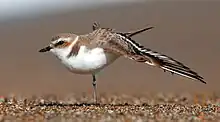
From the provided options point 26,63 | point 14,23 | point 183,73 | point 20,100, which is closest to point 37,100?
point 20,100

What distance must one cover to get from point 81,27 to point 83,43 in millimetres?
10552

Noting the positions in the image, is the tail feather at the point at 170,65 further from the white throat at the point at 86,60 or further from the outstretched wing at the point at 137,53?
the white throat at the point at 86,60

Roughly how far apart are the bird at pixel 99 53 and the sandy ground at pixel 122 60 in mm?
629

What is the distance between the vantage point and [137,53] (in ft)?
30.8

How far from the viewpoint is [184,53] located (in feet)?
55.1

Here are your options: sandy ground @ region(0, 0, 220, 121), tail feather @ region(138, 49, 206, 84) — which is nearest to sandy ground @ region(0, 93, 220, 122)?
sandy ground @ region(0, 0, 220, 121)

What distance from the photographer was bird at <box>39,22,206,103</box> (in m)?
9.02

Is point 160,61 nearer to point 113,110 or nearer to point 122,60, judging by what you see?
point 113,110

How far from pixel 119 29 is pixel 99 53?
392 inches

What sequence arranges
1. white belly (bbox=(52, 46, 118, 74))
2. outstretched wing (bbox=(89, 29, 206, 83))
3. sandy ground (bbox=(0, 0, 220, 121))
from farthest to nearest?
sandy ground (bbox=(0, 0, 220, 121))
outstretched wing (bbox=(89, 29, 206, 83))
white belly (bbox=(52, 46, 118, 74))

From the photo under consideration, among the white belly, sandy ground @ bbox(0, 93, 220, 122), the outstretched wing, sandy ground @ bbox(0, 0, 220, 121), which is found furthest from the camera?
sandy ground @ bbox(0, 0, 220, 121)

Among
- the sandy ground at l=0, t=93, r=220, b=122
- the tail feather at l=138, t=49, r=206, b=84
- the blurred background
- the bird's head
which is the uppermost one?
the blurred background

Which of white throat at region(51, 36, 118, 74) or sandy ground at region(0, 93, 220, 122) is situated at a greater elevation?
white throat at region(51, 36, 118, 74)

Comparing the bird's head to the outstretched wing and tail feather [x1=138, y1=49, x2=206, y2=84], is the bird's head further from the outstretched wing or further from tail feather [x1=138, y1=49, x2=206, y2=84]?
tail feather [x1=138, y1=49, x2=206, y2=84]
